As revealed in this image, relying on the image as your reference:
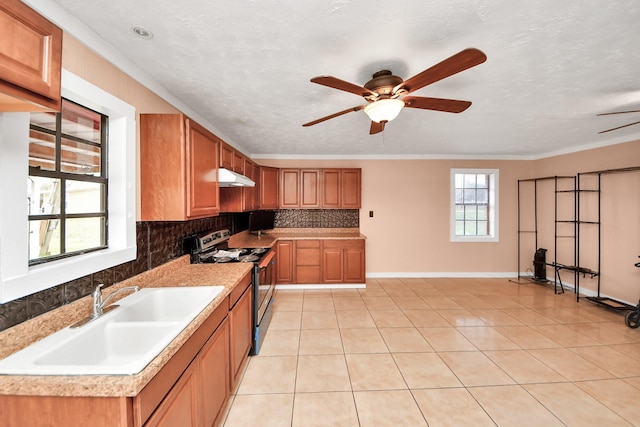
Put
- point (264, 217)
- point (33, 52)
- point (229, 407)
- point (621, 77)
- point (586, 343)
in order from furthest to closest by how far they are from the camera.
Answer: point (264, 217) → point (586, 343) → point (621, 77) → point (229, 407) → point (33, 52)

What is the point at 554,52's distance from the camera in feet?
5.36

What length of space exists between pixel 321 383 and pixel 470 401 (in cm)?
111

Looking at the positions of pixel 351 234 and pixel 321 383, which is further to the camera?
pixel 351 234

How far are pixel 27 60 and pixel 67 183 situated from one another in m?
0.83

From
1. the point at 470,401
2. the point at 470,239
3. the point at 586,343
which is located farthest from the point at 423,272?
the point at 470,401

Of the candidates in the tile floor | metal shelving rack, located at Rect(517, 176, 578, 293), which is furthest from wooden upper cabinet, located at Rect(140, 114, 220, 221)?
metal shelving rack, located at Rect(517, 176, 578, 293)

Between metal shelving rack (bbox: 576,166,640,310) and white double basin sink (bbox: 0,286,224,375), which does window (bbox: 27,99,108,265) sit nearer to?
white double basin sink (bbox: 0,286,224,375)

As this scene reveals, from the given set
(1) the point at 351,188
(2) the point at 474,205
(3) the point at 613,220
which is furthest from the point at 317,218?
(3) the point at 613,220

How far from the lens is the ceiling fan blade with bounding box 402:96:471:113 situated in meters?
1.71

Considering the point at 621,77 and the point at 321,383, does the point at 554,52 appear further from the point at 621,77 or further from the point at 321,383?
the point at 321,383

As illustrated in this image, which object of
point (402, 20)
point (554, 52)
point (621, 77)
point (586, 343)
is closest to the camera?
point (402, 20)

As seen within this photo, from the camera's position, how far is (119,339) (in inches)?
50.5

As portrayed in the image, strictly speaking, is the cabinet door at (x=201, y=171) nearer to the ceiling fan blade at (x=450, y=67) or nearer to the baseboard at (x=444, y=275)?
the ceiling fan blade at (x=450, y=67)

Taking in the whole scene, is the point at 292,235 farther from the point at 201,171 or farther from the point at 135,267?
the point at 135,267
